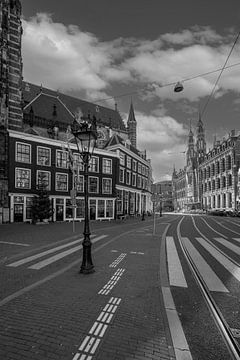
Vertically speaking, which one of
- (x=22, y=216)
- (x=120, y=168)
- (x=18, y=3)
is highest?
(x=18, y=3)

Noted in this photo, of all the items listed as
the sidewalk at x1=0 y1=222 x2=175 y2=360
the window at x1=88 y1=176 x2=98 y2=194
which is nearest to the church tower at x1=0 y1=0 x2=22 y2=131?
the window at x1=88 y1=176 x2=98 y2=194

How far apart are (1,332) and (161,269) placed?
488 cm

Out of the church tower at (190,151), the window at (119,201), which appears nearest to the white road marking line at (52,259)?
the window at (119,201)

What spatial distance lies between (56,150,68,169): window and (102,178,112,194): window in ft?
20.7

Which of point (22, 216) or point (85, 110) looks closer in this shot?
point (22, 216)

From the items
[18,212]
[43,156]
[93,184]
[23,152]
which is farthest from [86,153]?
[93,184]

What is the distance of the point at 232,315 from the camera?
14.7ft

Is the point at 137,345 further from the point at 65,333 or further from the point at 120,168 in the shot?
the point at 120,168

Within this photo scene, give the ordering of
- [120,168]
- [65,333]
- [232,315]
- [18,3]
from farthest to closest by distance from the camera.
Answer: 1. [120,168]
2. [18,3]
3. [232,315]
4. [65,333]

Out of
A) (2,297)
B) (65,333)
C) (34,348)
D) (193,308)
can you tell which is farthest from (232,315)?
(2,297)

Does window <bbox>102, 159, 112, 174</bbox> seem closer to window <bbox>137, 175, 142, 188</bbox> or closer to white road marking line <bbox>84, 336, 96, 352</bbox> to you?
window <bbox>137, 175, 142, 188</bbox>

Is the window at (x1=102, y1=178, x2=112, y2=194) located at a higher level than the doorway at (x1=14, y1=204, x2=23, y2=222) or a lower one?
higher

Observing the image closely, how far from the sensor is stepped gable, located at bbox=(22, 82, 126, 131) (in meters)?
42.8

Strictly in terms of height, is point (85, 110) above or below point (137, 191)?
above
